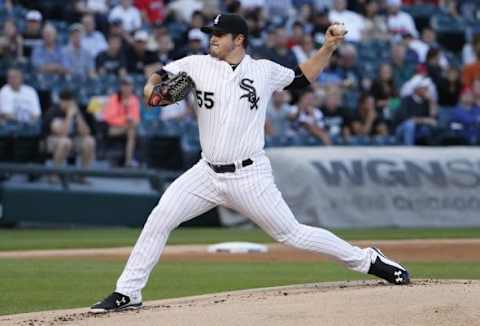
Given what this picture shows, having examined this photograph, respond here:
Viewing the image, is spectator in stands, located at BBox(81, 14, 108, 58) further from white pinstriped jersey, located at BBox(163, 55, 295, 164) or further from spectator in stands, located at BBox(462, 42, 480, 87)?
white pinstriped jersey, located at BBox(163, 55, 295, 164)

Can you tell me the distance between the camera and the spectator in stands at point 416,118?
18.3 meters

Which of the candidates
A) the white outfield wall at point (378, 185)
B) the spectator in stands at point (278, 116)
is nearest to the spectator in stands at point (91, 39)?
the spectator in stands at point (278, 116)

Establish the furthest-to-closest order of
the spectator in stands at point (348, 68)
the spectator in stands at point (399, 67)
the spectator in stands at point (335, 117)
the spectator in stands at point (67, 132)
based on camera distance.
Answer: the spectator in stands at point (399, 67) < the spectator in stands at point (348, 68) < the spectator in stands at point (335, 117) < the spectator in stands at point (67, 132)

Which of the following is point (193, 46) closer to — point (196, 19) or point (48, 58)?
point (196, 19)

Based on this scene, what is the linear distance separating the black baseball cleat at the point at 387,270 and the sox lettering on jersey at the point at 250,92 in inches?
50.2

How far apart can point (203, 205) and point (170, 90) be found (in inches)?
28.8

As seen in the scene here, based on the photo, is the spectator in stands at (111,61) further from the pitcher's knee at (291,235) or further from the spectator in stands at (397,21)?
the pitcher's knee at (291,235)

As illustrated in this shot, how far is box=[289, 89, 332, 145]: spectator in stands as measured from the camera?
1758 centimetres

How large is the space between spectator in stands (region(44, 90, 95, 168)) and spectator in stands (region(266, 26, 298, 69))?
320cm

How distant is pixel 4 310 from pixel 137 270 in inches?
53.2

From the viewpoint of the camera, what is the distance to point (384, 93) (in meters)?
18.8

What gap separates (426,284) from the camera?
7.80 m

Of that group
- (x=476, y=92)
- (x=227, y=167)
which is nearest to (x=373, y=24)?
(x=476, y=92)

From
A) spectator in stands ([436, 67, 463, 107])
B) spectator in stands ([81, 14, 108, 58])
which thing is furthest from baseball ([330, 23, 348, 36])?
spectator in stands ([436, 67, 463, 107])
